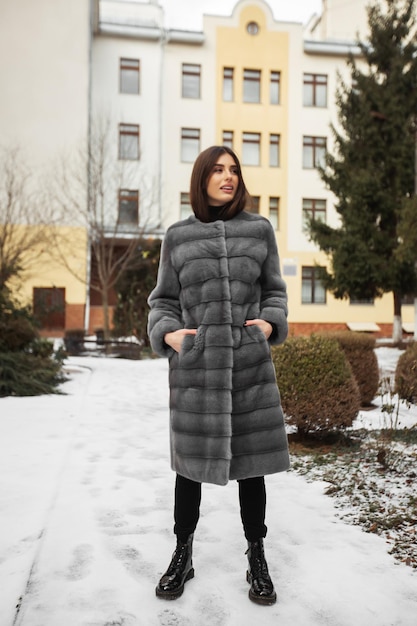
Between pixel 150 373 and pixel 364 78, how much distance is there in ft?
43.7

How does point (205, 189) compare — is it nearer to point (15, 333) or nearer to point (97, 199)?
point (15, 333)

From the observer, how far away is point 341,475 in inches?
177

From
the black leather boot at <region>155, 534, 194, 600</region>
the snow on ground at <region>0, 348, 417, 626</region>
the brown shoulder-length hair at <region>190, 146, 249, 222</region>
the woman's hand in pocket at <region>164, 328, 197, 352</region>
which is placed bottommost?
the snow on ground at <region>0, 348, 417, 626</region>

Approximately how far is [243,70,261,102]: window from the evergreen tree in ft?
26.2

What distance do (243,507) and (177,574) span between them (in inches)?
16.2

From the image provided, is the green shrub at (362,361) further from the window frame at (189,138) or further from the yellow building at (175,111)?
the window frame at (189,138)

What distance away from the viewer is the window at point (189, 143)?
→ 26.4m

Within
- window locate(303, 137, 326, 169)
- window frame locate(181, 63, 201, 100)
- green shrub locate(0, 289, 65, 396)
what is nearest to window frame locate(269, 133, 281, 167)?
window locate(303, 137, 326, 169)

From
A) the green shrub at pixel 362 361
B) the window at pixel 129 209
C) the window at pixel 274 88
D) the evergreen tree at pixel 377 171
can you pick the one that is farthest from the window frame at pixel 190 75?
the green shrub at pixel 362 361

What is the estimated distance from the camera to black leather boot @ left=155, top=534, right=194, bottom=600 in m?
2.53

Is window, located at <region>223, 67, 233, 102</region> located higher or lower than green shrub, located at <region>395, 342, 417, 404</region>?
higher

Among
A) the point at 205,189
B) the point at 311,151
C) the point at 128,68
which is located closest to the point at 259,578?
the point at 205,189

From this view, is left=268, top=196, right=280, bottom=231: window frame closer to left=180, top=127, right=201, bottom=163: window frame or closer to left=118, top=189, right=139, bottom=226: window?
left=180, top=127, right=201, bottom=163: window frame

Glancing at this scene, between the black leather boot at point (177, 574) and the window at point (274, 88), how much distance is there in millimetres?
27105
